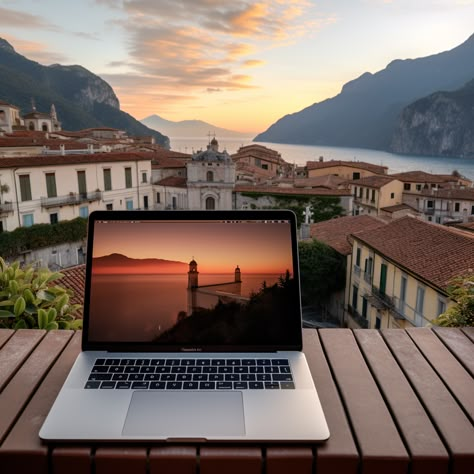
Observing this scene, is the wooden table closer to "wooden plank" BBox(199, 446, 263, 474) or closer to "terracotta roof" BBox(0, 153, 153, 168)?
"wooden plank" BBox(199, 446, 263, 474)

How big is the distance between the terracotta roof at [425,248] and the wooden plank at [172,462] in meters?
9.25

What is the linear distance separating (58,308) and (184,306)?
1403 mm

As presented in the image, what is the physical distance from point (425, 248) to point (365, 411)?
38.5 ft

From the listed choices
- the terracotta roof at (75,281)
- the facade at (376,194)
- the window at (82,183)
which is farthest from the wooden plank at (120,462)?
the facade at (376,194)

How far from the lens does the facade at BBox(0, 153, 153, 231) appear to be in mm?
21328

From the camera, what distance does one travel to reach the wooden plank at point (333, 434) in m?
1.11

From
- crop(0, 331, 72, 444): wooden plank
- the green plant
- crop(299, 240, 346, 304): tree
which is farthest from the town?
crop(0, 331, 72, 444): wooden plank

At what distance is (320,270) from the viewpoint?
18031 mm

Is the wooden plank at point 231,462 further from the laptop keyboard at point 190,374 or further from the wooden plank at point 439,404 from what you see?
the wooden plank at point 439,404

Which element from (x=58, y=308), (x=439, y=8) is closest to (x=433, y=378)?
(x=58, y=308)

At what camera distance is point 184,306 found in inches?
62.8

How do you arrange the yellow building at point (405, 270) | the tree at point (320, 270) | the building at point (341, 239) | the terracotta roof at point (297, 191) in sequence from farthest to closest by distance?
the terracotta roof at point (297, 191) → the tree at point (320, 270) → the building at point (341, 239) → the yellow building at point (405, 270)

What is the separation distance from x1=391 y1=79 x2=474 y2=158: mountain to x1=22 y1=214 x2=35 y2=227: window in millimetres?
130776

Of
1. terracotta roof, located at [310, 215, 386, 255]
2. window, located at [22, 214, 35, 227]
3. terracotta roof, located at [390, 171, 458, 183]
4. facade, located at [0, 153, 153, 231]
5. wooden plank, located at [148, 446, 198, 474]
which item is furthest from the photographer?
terracotta roof, located at [390, 171, 458, 183]
